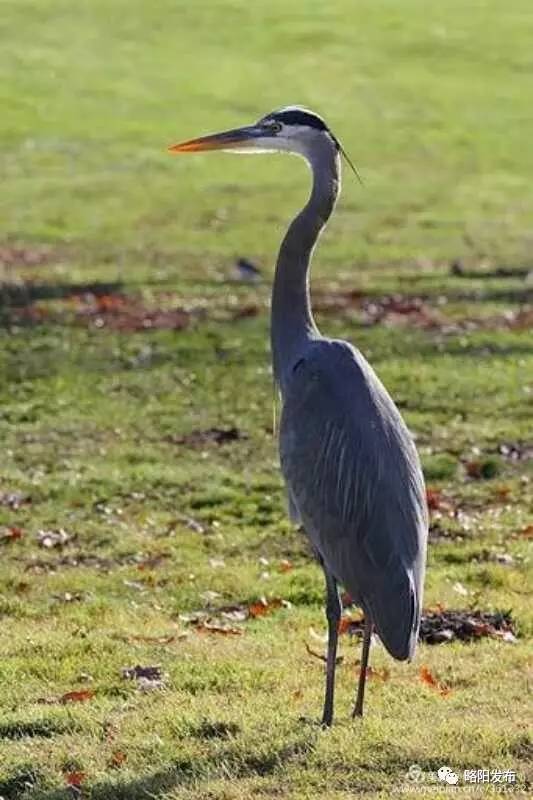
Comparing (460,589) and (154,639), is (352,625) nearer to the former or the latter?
(460,589)

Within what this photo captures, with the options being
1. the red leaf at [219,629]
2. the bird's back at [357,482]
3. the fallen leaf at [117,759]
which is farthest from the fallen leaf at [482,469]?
the fallen leaf at [117,759]

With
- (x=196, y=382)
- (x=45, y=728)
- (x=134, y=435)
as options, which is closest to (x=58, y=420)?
(x=134, y=435)

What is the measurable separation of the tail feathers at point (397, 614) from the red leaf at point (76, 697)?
1.60 metres

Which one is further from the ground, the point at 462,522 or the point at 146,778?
the point at 146,778

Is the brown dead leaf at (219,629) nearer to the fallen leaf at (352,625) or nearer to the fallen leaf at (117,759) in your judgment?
the fallen leaf at (352,625)

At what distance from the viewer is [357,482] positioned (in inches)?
299

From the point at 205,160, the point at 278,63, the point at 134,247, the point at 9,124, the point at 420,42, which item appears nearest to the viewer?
the point at 134,247

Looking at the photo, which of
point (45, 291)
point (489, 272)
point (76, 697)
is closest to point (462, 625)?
point (76, 697)

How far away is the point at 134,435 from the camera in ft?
49.0

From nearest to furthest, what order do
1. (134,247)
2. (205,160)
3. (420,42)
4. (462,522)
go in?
(462,522), (134,247), (205,160), (420,42)

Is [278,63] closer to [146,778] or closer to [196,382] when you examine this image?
[196,382]

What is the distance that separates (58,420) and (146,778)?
8792 millimetres
